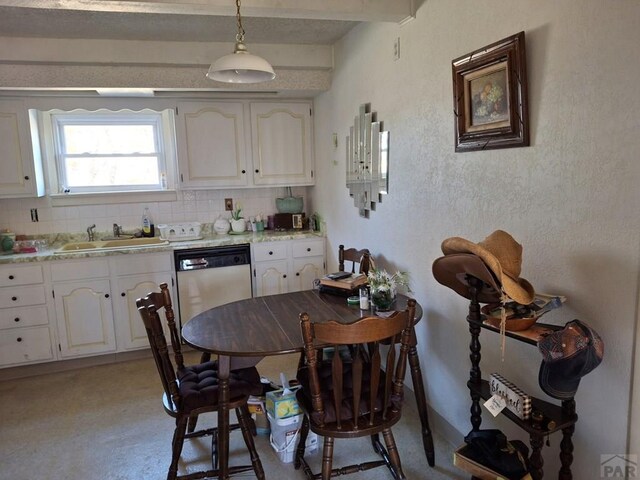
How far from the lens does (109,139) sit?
13.1 ft

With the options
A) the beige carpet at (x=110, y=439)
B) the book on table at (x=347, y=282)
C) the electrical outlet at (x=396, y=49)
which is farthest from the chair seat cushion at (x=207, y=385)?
the electrical outlet at (x=396, y=49)

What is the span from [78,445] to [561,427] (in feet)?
7.97

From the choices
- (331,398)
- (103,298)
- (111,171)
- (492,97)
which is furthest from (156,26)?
(331,398)

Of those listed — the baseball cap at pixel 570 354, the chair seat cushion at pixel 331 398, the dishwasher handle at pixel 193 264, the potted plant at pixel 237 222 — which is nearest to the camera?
the baseball cap at pixel 570 354

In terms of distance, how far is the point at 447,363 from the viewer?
243 cm

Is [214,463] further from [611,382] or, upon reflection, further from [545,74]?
[545,74]

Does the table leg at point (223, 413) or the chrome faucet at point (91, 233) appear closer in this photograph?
the table leg at point (223, 413)

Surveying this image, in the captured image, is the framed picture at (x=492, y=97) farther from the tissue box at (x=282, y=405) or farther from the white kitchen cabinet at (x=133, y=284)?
the white kitchen cabinet at (x=133, y=284)

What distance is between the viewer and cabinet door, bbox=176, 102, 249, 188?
3873mm

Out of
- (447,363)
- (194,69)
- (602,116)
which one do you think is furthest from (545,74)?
(194,69)

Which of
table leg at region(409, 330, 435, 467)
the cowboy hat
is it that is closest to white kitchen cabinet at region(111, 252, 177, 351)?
table leg at region(409, 330, 435, 467)

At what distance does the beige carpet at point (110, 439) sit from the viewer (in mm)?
2297

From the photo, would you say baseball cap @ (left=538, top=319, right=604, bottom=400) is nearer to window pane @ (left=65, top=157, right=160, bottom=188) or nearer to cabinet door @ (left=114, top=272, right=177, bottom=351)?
cabinet door @ (left=114, top=272, right=177, bottom=351)

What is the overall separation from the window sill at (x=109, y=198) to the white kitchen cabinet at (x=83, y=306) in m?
0.73
